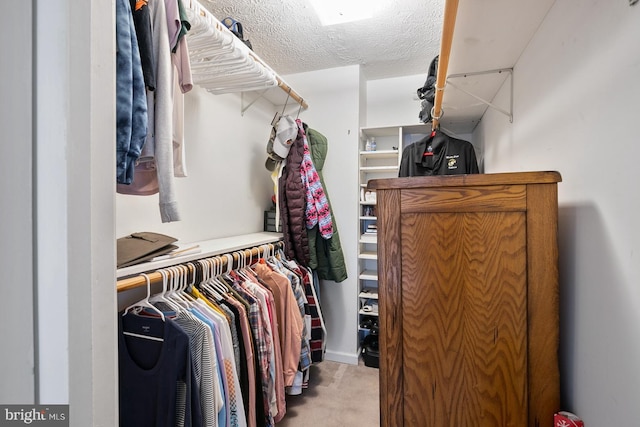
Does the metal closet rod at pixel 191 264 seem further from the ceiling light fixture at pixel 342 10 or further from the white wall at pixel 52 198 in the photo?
the ceiling light fixture at pixel 342 10

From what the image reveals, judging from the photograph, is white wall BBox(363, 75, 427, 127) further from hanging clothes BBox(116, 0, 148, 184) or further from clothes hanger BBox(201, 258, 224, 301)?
hanging clothes BBox(116, 0, 148, 184)

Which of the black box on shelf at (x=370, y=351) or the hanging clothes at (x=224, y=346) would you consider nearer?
Result: the hanging clothes at (x=224, y=346)

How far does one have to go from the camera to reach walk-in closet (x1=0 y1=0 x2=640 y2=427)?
0.48 m

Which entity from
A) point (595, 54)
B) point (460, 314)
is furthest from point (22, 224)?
point (595, 54)

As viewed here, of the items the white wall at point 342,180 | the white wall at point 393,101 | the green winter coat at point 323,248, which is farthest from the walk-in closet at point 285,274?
the white wall at point 393,101

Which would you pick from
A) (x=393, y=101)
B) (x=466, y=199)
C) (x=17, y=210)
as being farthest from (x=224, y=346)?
(x=393, y=101)

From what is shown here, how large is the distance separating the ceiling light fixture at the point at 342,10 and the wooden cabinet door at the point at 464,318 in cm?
142

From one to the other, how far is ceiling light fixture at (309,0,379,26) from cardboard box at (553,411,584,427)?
1.94 metres

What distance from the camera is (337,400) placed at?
184 centimetres

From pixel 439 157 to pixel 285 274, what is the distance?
138cm

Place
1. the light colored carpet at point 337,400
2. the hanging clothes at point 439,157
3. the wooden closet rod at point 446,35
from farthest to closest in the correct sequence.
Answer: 1. the hanging clothes at point 439,157
2. the light colored carpet at point 337,400
3. the wooden closet rod at point 446,35

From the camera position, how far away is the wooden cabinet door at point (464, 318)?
2.39 ft

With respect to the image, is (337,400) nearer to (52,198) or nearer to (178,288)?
(178,288)

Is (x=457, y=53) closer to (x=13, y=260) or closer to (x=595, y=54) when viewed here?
(x=595, y=54)
